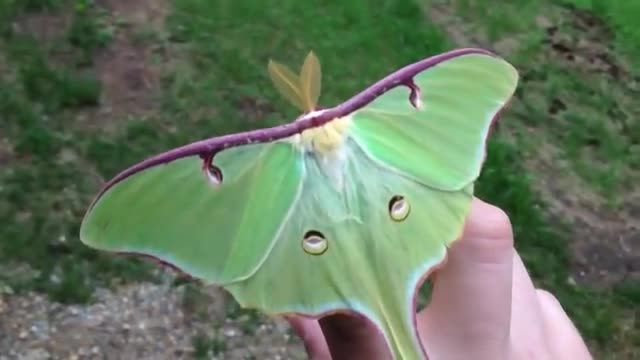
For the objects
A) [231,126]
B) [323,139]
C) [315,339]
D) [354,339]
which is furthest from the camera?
[231,126]

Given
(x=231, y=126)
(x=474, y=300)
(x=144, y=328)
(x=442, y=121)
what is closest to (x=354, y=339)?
(x=474, y=300)

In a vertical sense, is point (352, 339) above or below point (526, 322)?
above

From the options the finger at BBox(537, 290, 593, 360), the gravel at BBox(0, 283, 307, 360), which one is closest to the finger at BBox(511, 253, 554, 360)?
the finger at BBox(537, 290, 593, 360)

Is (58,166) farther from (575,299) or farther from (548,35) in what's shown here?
(548,35)

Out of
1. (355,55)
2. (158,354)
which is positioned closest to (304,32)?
(355,55)

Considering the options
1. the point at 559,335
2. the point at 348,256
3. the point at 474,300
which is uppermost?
the point at 348,256

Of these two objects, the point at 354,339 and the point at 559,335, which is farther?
the point at 559,335

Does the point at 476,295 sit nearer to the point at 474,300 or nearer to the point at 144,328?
the point at 474,300

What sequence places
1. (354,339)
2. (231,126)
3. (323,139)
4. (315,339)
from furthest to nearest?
(231,126) < (315,339) < (354,339) < (323,139)
